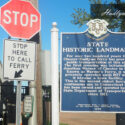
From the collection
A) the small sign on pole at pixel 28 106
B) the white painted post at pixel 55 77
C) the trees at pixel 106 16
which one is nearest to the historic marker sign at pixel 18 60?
the white painted post at pixel 55 77

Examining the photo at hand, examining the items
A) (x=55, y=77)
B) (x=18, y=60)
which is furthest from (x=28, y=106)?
(x=18, y=60)

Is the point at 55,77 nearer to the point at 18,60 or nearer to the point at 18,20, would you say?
the point at 18,60

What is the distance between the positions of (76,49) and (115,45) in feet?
2.93

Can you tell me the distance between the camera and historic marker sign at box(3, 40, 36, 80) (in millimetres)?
5852

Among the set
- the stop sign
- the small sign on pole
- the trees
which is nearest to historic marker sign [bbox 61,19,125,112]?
the stop sign

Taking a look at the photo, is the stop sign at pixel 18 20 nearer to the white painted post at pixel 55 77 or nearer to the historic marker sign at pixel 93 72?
the white painted post at pixel 55 77

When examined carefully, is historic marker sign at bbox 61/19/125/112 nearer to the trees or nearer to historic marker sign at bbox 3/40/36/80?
historic marker sign at bbox 3/40/36/80

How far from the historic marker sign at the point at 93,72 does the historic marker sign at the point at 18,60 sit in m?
0.98

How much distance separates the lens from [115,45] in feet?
22.6

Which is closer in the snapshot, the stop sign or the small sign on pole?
the stop sign

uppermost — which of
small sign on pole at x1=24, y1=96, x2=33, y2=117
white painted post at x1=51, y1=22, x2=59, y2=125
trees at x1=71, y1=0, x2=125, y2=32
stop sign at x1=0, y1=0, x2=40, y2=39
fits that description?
trees at x1=71, y1=0, x2=125, y2=32

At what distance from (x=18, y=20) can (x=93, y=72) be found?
208 cm

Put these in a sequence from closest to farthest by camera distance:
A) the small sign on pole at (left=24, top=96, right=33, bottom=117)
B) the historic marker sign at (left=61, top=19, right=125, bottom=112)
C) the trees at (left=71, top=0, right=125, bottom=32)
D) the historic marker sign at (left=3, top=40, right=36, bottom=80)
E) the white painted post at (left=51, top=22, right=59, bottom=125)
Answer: the historic marker sign at (left=3, top=40, right=36, bottom=80), the historic marker sign at (left=61, top=19, right=125, bottom=112), the white painted post at (left=51, top=22, right=59, bottom=125), the small sign on pole at (left=24, top=96, right=33, bottom=117), the trees at (left=71, top=0, right=125, bottom=32)

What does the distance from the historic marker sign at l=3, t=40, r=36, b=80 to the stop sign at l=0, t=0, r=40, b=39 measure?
1013 mm
